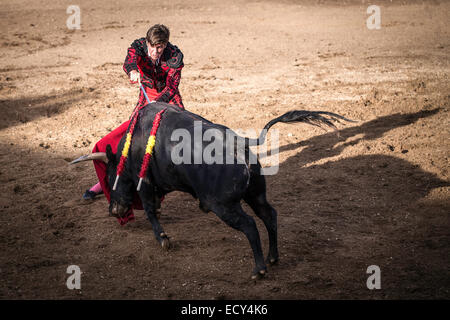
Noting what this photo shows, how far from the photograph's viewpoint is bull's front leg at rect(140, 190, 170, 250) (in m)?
4.31

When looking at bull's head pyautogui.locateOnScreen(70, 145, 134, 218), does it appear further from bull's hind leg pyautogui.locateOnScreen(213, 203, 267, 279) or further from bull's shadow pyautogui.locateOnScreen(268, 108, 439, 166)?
bull's shadow pyautogui.locateOnScreen(268, 108, 439, 166)

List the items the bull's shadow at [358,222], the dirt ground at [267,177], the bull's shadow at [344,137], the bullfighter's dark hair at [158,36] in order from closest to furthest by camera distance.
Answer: the bull's shadow at [358,222] < the dirt ground at [267,177] < the bullfighter's dark hair at [158,36] < the bull's shadow at [344,137]

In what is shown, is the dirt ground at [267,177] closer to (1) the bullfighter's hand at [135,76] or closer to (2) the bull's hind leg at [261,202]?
(2) the bull's hind leg at [261,202]

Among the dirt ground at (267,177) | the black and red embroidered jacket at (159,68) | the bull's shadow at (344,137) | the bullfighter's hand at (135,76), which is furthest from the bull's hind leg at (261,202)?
the bull's shadow at (344,137)

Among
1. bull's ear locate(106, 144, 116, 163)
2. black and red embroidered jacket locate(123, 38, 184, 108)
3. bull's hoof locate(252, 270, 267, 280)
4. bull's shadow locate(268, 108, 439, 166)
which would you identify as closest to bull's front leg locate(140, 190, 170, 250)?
bull's ear locate(106, 144, 116, 163)

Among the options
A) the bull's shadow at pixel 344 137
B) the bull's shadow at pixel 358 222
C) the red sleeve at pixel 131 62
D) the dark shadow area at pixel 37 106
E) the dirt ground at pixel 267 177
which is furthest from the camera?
the dark shadow area at pixel 37 106

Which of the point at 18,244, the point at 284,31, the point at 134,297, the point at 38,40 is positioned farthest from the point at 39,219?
the point at 284,31

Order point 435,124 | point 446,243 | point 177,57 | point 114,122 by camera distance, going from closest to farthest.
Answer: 1. point 446,243
2. point 177,57
3. point 435,124
4. point 114,122

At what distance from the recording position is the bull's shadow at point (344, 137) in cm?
639

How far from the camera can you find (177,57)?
15.9ft

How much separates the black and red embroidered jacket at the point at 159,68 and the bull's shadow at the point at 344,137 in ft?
7.31

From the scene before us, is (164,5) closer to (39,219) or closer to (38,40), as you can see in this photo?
(38,40)

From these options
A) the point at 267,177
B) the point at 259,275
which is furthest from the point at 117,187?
the point at 267,177
